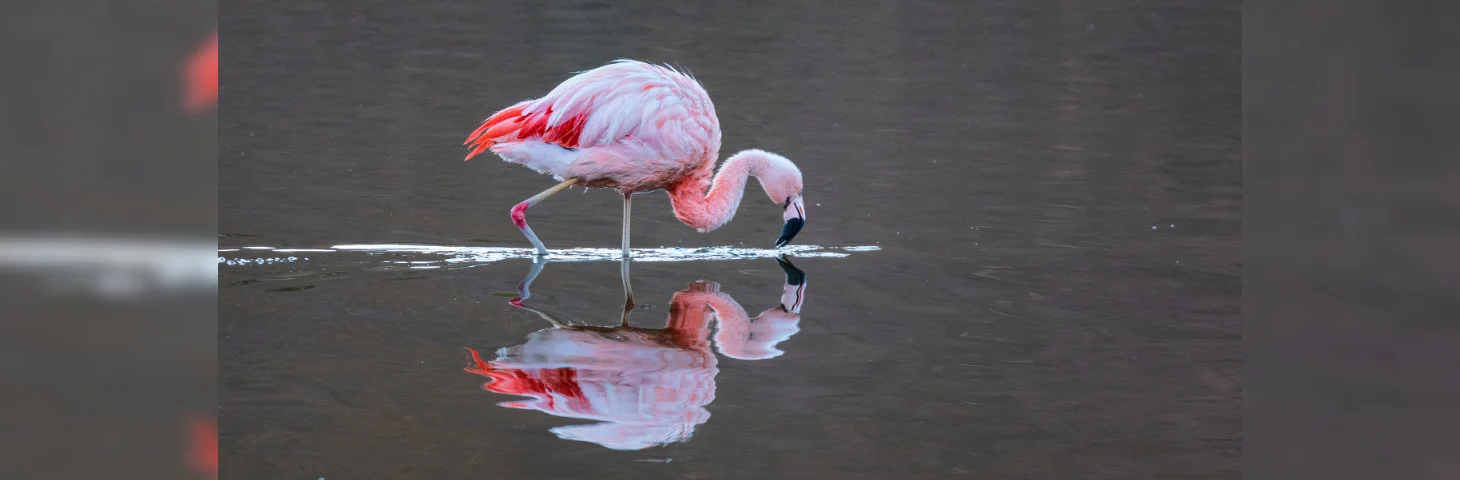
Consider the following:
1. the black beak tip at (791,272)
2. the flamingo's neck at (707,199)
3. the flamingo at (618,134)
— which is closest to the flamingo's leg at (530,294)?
the flamingo at (618,134)

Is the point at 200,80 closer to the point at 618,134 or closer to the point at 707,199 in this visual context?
the point at 618,134

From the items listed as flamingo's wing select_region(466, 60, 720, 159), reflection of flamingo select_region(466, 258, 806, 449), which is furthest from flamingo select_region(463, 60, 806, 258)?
reflection of flamingo select_region(466, 258, 806, 449)

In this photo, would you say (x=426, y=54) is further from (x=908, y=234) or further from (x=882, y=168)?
(x=908, y=234)

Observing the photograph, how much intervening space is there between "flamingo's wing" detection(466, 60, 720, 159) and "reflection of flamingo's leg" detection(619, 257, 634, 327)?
1.99 feet

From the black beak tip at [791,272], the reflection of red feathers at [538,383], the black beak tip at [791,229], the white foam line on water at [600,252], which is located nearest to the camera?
the reflection of red feathers at [538,383]

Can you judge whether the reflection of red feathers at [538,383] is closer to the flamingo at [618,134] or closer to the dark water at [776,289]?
the dark water at [776,289]

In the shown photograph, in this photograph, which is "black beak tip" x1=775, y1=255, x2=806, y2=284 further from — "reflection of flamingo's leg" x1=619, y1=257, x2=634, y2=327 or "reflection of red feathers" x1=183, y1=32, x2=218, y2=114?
"reflection of red feathers" x1=183, y1=32, x2=218, y2=114

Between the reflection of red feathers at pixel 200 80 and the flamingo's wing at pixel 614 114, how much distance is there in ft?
16.7

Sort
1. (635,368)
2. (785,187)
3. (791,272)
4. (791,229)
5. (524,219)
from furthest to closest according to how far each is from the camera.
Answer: (785,187) → (791,229) → (524,219) → (791,272) → (635,368)

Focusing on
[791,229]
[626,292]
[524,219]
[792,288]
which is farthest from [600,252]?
[792,288]

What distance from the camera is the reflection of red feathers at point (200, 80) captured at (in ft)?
3.53

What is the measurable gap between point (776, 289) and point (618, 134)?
118 cm

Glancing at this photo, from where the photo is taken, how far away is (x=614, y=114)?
6172mm

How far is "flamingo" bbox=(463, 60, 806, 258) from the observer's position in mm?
6203
